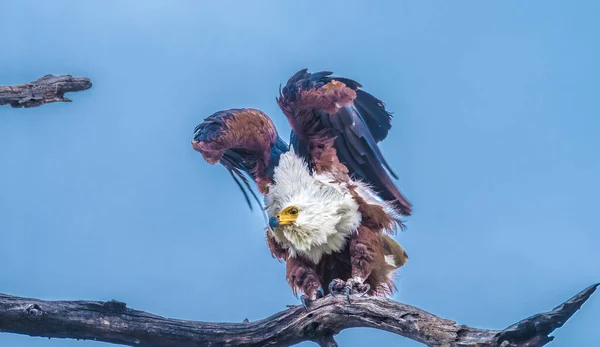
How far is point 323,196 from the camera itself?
13.3 ft

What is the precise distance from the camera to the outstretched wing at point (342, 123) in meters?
4.05

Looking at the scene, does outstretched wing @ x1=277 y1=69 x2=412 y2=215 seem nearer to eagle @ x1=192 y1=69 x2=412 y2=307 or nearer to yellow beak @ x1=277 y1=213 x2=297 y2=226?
eagle @ x1=192 y1=69 x2=412 y2=307

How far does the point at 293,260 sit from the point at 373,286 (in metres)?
0.42

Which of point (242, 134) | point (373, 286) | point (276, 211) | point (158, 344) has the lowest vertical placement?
point (158, 344)

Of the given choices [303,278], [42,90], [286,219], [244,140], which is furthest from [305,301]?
[42,90]

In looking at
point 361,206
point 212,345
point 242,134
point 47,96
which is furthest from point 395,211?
point 47,96

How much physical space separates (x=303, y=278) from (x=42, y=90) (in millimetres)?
1606

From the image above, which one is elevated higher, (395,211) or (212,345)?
(395,211)

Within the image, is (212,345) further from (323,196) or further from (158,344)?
(323,196)

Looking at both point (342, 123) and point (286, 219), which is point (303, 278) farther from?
point (342, 123)

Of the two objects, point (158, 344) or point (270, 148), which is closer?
point (158, 344)

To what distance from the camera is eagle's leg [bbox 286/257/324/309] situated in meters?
4.00

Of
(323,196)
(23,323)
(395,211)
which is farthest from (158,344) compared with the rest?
(395,211)

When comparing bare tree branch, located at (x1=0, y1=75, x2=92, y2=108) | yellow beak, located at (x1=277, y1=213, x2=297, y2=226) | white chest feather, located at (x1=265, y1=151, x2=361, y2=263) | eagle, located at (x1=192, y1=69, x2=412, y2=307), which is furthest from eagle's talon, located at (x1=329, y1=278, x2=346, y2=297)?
bare tree branch, located at (x1=0, y1=75, x2=92, y2=108)
